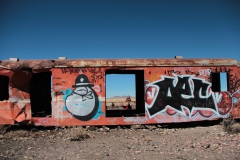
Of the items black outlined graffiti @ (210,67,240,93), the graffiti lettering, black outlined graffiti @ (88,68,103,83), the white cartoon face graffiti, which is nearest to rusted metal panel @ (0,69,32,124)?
the white cartoon face graffiti

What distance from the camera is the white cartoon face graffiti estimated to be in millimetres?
9703

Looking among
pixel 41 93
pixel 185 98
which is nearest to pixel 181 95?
pixel 185 98

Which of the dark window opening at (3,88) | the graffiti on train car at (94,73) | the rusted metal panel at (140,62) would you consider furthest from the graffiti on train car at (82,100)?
the dark window opening at (3,88)

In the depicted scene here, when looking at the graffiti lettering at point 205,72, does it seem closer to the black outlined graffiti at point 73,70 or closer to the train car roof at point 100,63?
the train car roof at point 100,63

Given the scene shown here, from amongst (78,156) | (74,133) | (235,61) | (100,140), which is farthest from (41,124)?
(235,61)

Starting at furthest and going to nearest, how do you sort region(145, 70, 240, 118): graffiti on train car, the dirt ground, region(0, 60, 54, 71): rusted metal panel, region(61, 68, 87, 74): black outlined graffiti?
1. region(145, 70, 240, 118): graffiti on train car
2. region(61, 68, 87, 74): black outlined graffiti
3. region(0, 60, 54, 71): rusted metal panel
4. the dirt ground

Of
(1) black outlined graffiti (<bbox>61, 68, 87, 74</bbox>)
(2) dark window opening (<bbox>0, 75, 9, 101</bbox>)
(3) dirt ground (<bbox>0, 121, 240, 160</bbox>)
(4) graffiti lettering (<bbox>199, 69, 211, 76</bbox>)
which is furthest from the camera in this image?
(2) dark window opening (<bbox>0, 75, 9, 101</bbox>)

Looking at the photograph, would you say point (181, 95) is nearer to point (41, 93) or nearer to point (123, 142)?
point (123, 142)

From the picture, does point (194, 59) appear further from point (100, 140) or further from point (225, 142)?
point (100, 140)

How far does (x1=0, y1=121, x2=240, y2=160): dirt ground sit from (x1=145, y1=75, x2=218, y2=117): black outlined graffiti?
86cm

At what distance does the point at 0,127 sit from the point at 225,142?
820 cm

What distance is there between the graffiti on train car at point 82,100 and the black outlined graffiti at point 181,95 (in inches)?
86.1

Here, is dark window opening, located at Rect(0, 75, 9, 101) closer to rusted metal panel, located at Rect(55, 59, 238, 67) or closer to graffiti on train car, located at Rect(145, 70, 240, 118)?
rusted metal panel, located at Rect(55, 59, 238, 67)

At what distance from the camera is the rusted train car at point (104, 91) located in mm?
9641
